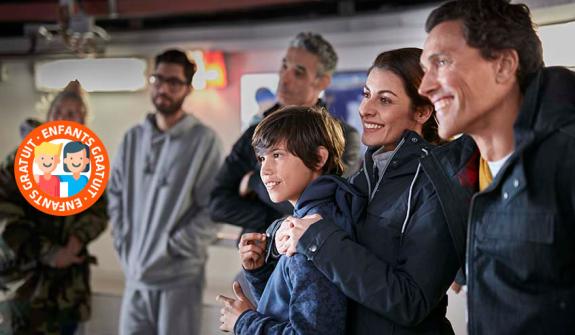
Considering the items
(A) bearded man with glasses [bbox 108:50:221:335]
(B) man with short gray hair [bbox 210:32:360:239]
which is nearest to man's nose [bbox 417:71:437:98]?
(B) man with short gray hair [bbox 210:32:360:239]

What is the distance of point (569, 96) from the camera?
953 millimetres

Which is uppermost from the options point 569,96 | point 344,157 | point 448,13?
point 448,13

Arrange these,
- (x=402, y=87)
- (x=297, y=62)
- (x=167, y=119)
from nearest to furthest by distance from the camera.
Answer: (x=402, y=87) < (x=297, y=62) < (x=167, y=119)

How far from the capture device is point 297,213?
115 cm

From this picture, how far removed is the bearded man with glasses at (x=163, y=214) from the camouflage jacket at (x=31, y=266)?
0.96 feet

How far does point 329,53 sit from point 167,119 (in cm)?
77

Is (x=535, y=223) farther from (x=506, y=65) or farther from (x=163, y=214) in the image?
(x=163, y=214)

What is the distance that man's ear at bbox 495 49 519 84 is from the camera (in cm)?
98

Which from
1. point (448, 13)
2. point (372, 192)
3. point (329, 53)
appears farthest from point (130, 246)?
point (448, 13)

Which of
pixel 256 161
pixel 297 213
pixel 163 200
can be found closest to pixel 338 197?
pixel 297 213

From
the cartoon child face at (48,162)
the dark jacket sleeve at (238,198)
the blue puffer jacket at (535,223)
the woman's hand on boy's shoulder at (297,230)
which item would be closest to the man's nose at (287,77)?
the dark jacket sleeve at (238,198)

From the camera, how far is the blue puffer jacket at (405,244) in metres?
1.03

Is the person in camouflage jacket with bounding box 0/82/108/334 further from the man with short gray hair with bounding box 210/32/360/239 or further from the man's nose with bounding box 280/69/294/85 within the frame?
the man's nose with bounding box 280/69/294/85

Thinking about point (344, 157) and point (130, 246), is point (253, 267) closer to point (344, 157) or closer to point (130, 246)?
point (344, 157)
